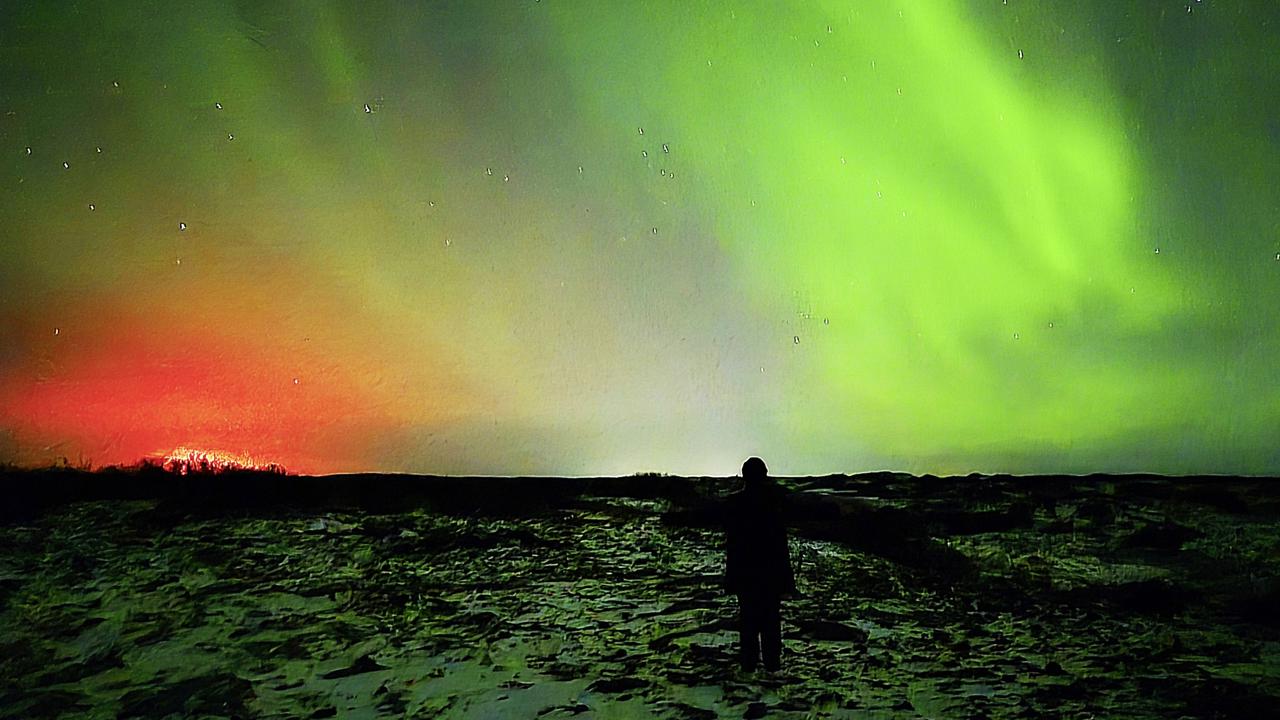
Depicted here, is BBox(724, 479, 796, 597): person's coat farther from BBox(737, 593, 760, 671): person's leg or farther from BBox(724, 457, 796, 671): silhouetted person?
BBox(737, 593, 760, 671): person's leg

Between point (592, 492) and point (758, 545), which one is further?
point (592, 492)

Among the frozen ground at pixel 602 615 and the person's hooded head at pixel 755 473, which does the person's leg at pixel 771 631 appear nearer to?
the frozen ground at pixel 602 615

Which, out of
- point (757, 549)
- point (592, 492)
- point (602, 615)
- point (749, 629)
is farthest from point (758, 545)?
point (592, 492)

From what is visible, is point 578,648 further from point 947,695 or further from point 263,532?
point 263,532

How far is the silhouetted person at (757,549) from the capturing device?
9438 mm

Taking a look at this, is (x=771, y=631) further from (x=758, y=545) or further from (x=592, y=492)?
(x=592, y=492)

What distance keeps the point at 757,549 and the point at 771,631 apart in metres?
0.98

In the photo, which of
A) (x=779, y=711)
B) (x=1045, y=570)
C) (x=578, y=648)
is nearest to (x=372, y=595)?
(x=578, y=648)

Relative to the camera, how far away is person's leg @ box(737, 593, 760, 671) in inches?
375

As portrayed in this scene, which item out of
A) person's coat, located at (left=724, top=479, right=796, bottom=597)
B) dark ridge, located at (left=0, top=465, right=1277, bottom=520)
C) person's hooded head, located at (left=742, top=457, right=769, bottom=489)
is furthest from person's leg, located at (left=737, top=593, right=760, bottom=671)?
dark ridge, located at (left=0, top=465, right=1277, bottom=520)

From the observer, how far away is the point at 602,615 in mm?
14312

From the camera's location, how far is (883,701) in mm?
9109

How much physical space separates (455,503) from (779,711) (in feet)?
66.0

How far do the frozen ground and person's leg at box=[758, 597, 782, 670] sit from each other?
0.22m
